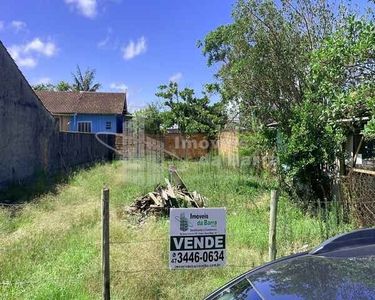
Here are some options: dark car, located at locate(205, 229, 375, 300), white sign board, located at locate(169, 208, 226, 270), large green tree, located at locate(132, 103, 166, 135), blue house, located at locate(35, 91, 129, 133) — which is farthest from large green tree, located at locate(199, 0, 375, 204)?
blue house, located at locate(35, 91, 129, 133)

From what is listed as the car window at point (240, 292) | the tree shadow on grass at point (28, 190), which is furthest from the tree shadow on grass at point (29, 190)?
the car window at point (240, 292)

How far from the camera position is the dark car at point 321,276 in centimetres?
162

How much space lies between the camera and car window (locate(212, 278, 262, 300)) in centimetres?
183

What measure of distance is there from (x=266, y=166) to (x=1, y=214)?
9.48 metres

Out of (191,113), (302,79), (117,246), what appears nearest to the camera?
(117,246)

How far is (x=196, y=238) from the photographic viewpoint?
147 inches

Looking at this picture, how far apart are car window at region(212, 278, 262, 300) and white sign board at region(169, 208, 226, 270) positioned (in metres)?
1.62

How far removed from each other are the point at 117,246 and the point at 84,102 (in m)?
28.7

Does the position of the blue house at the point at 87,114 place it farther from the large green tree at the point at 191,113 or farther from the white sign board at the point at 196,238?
the white sign board at the point at 196,238

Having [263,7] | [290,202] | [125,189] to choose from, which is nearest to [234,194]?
[290,202]

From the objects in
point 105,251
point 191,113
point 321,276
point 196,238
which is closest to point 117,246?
point 105,251

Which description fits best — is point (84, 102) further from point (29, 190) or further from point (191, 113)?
point (29, 190)

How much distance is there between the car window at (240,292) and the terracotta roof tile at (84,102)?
29.8m

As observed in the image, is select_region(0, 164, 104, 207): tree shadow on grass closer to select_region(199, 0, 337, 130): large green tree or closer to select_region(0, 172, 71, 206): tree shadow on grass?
select_region(0, 172, 71, 206): tree shadow on grass
